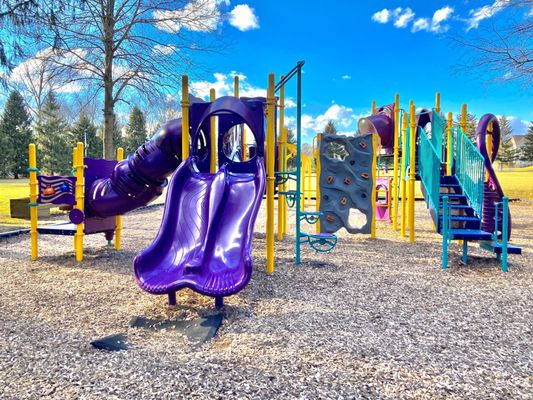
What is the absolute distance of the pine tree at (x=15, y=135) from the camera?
39.4m

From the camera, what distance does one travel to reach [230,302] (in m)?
4.19

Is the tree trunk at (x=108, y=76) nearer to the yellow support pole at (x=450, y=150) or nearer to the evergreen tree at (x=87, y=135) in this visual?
the yellow support pole at (x=450, y=150)

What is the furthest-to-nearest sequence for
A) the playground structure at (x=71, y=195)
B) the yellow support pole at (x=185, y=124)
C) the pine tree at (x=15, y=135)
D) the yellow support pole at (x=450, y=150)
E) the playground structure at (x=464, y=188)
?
1. the pine tree at (x=15, y=135)
2. the yellow support pole at (x=450, y=150)
3. the playground structure at (x=71, y=195)
4. the playground structure at (x=464, y=188)
5. the yellow support pole at (x=185, y=124)

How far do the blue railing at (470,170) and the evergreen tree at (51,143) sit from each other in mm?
39401

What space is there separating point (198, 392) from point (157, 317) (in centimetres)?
153

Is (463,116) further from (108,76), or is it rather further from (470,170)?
(108,76)

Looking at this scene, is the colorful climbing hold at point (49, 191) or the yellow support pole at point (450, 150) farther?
the yellow support pole at point (450, 150)

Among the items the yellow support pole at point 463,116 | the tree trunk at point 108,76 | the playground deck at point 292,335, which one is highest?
the tree trunk at point 108,76

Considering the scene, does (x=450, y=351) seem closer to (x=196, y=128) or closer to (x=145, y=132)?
(x=196, y=128)

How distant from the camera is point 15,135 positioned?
40.7 m

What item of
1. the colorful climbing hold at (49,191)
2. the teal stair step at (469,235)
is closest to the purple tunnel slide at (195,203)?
the colorful climbing hold at (49,191)

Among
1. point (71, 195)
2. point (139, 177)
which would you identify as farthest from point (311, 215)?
point (71, 195)

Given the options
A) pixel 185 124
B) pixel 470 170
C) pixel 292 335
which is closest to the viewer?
pixel 292 335

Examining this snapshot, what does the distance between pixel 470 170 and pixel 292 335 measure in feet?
16.2
